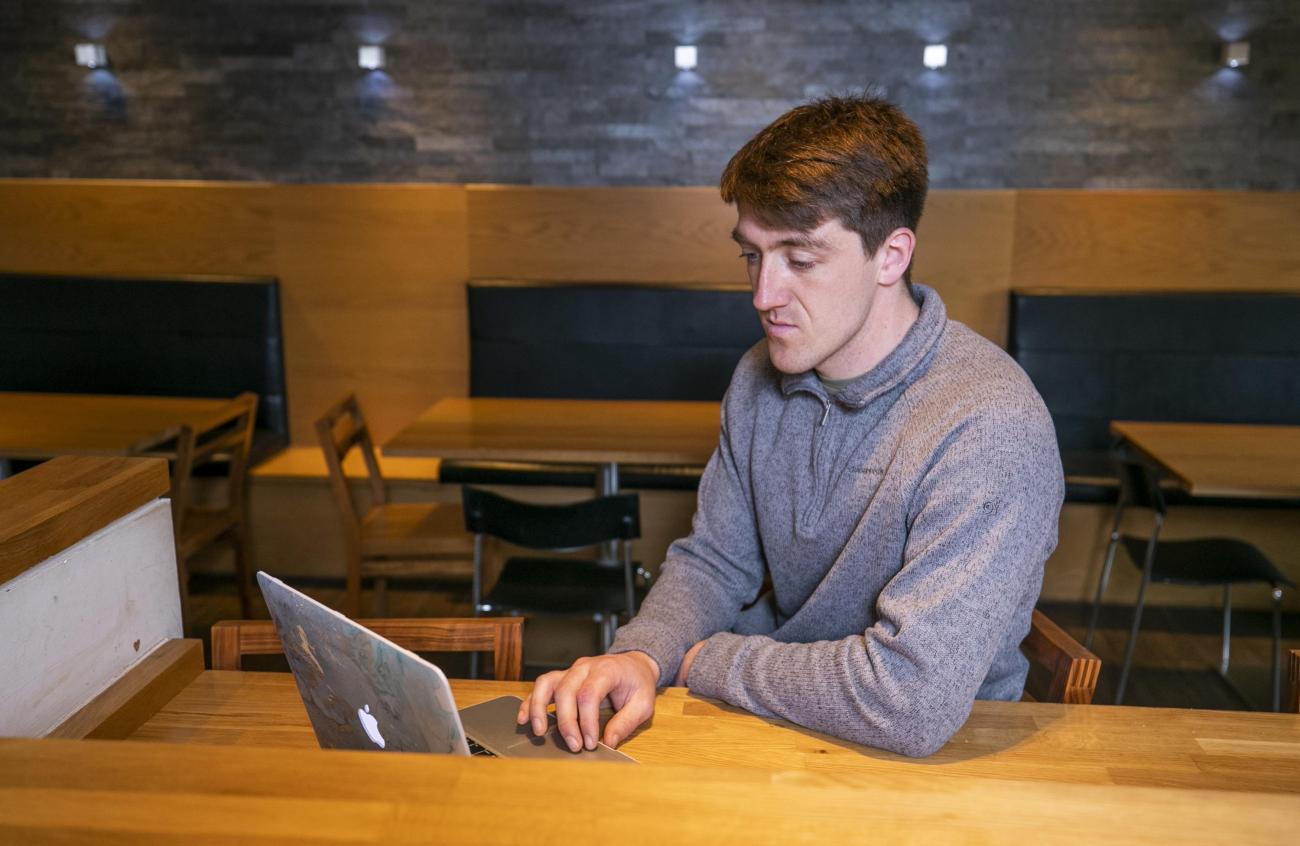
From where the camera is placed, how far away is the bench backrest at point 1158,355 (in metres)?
4.06

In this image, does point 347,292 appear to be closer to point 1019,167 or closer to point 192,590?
point 192,590

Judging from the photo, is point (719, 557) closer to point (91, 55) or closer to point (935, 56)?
point (935, 56)

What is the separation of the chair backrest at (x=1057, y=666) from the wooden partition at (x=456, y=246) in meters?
2.92

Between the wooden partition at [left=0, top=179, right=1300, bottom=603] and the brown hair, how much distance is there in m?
2.88

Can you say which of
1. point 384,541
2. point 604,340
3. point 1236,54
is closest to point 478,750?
point 384,541

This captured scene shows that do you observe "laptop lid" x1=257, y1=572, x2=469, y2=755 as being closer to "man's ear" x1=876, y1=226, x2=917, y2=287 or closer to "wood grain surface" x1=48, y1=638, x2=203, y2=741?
"wood grain surface" x1=48, y1=638, x2=203, y2=741

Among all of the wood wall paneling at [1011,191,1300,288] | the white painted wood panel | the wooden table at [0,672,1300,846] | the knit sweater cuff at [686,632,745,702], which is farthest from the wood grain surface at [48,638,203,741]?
the wood wall paneling at [1011,191,1300,288]

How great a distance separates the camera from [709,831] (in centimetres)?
62

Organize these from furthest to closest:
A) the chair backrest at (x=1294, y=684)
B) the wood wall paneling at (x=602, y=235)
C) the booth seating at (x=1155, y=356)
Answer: the wood wall paneling at (x=602, y=235)
the booth seating at (x=1155, y=356)
the chair backrest at (x=1294, y=684)

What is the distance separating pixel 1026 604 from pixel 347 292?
357 centimetres

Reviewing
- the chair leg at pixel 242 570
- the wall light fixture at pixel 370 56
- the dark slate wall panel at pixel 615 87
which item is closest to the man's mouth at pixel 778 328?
the chair leg at pixel 242 570

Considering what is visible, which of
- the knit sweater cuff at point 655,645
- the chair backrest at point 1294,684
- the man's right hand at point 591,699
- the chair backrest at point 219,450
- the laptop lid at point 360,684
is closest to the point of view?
the laptop lid at point 360,684

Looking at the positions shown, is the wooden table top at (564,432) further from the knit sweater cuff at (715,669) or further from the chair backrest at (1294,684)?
the chair backrest at (1294,684)

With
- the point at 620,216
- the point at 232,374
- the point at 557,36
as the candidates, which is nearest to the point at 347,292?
the point at 232,374
